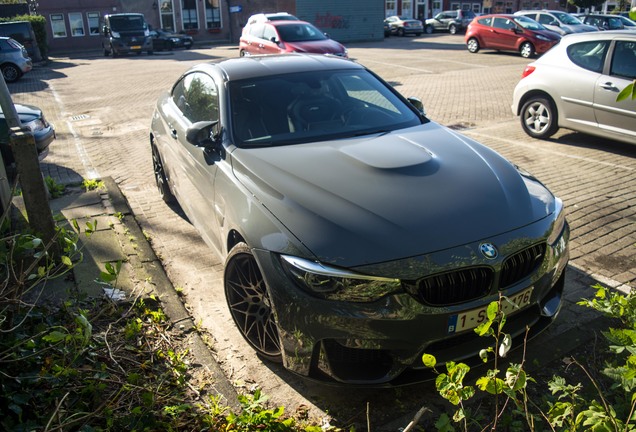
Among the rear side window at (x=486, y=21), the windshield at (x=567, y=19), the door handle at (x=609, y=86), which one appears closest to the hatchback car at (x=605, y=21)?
the windshield at (x=567, y=19)

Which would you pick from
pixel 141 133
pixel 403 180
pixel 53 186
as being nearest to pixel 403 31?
pixel 141 133

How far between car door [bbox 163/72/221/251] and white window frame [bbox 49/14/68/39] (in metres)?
38.3

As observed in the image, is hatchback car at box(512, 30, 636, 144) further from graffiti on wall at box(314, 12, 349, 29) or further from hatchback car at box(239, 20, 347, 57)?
graffiti on wall at box(314, 12, 349, 29)

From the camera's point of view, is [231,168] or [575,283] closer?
[231,168]

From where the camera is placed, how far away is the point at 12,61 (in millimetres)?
18094

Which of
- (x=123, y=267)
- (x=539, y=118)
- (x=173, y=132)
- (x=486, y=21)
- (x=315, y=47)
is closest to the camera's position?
(x=123, y=267)

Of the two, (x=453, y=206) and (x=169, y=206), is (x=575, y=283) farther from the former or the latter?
(x=169, y=206)

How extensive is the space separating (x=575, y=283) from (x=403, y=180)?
1853 millimetres

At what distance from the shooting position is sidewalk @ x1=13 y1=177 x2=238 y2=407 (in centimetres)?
350

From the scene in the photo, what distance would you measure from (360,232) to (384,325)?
494mm

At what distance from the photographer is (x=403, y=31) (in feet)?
127

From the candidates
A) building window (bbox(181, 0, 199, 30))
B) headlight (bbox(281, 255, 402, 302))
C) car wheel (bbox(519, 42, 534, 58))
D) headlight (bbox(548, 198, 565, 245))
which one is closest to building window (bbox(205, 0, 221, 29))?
building window (bbox(181, 0, 199, 30))

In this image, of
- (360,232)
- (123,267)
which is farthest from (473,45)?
(360,232)

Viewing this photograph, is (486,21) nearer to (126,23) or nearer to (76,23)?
(126,23)
